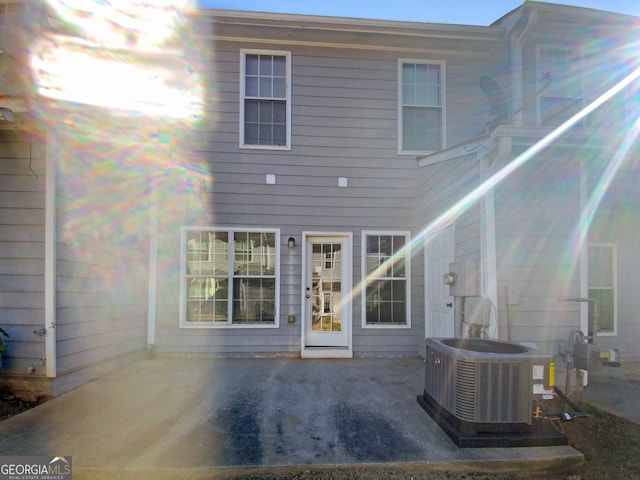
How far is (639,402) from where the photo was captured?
3.55m

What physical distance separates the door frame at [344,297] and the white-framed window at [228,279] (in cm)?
39

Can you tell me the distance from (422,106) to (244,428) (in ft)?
16.8

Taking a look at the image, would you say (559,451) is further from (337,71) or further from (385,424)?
(337,71)

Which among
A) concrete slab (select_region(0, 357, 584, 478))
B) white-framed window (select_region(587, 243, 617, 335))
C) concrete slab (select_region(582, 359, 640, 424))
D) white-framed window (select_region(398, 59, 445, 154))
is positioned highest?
white-framed window (select_region(398, 59, 445, 154))

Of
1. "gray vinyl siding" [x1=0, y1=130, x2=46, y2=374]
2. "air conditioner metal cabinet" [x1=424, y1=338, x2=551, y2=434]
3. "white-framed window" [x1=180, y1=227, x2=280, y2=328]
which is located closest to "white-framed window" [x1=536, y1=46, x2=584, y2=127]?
"air conditioner metal cabinet" [x1=424, y1=338, x2=551, y2=434]

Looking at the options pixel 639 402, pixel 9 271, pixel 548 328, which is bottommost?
pixel 639 402

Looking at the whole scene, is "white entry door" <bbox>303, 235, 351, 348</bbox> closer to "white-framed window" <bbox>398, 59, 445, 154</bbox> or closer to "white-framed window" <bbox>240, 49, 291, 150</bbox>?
"white-framed window" <bbox>240, 49, 291, 150</bbox>

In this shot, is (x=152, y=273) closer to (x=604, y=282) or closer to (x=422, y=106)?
(x=422, y=106)

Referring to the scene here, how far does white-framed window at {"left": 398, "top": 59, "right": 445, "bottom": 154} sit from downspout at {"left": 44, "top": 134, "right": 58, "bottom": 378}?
15.1 ft

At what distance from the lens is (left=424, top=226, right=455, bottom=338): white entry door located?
460 cm

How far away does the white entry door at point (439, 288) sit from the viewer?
4598 mm

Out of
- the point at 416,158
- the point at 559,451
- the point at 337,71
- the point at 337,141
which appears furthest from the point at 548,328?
the point at 337,71

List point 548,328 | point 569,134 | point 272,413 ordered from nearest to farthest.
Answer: point 272,413, point 569,134, point 548,328

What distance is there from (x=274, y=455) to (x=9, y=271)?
3.37 metres
